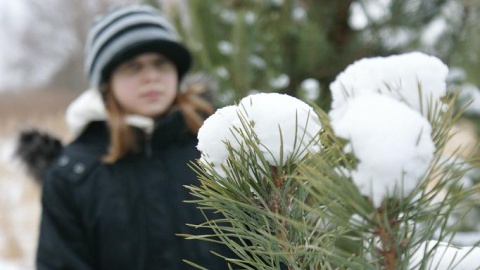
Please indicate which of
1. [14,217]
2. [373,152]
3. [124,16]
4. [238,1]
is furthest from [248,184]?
[14,217]

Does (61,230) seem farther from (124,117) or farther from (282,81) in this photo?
(282,81)

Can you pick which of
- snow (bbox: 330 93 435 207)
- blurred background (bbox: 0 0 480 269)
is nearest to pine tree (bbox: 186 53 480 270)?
snow (bbox: 330 93 435 207)

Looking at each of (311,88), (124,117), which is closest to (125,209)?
(124,117)

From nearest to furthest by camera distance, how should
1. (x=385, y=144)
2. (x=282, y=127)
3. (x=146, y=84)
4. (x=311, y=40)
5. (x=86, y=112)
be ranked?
(x=385, y=144), (x=282, y=127), (x=146, y=84), (x=86, y=112), (x=311, y=40)

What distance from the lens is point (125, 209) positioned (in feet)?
5.02

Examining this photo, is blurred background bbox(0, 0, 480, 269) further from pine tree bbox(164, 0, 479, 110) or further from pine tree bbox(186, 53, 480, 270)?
pine tree bbox(186, 53, 480, 270)

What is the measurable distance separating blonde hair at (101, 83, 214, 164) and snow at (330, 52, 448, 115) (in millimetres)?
1246

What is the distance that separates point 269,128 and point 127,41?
1.33m

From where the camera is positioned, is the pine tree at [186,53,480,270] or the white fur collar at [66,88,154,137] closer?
the pine tree at [186,53,480,270]

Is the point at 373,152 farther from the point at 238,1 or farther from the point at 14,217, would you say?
the point at 14,217

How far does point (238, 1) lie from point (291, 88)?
429 millimetres

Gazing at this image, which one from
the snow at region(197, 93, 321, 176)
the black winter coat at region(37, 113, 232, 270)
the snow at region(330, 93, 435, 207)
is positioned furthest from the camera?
the black winter coat at region(37, 113, 232, 270)

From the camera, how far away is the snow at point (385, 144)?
1.09 ft

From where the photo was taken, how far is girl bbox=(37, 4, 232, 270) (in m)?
1.51
